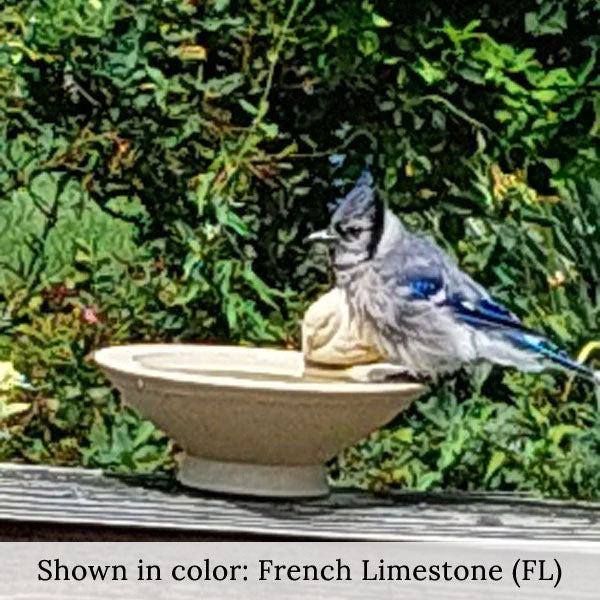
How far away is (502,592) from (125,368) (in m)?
0.56

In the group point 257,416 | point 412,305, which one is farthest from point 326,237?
point 257,416

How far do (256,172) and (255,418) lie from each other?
0.89 metres

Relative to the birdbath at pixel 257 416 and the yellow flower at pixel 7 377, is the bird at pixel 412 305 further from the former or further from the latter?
the yellow flower at pixel 7 377

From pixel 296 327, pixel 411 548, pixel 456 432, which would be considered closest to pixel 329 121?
pixel 296 327

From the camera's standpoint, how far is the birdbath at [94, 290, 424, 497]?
2258 mm

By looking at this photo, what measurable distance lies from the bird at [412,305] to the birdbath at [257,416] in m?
0.05

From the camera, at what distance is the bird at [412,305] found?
7.69 ft

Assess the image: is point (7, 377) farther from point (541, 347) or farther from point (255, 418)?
point (541, 347)

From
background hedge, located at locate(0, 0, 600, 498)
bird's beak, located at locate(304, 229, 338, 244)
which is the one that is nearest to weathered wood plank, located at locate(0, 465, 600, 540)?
bird's beak, located at locate(304, 229, 338, 244)

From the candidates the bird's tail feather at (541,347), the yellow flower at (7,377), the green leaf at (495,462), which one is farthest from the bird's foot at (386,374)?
the yellow flower at (7,377)

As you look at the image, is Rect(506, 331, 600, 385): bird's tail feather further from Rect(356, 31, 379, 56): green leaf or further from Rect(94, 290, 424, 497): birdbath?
Rect(356, 31, 379, 56): green leaf

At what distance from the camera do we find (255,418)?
2270 mm

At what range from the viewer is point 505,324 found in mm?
2367

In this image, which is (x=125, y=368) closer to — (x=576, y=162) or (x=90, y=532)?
(x=90, y=532)
